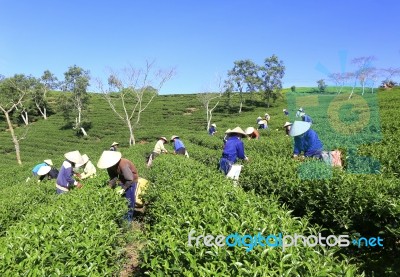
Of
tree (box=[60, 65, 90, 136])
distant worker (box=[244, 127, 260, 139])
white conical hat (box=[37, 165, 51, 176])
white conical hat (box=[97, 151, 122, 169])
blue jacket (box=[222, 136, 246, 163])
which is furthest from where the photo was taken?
tree (box=[60, 65, 90, 136])

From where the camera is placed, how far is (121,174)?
20.9 feet

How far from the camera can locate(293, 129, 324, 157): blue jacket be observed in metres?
6.99

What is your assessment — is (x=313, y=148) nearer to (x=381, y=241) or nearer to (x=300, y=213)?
(x=300, y=213)

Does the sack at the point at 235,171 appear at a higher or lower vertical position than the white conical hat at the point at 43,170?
higher

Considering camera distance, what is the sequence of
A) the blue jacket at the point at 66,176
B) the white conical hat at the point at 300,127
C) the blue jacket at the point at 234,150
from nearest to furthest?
the white conical hat at the point at 300,127 < the blue jacket at the point at 234,150 < the blue jacket at the point at 66,176

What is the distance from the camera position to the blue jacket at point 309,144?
6992mm

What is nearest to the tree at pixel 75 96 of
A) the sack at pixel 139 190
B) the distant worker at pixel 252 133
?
the distant worker at pixel 252 133

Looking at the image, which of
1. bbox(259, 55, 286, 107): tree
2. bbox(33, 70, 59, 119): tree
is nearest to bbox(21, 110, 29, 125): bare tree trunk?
bbox(33, 70, 59, 119): tree

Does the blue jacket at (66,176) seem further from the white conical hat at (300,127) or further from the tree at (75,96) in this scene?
the tree at (75,96)

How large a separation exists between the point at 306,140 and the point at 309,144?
11 cm

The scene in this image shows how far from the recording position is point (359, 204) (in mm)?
4418

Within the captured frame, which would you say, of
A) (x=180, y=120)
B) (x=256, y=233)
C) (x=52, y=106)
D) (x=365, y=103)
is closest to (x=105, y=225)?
(x=256, y=233)

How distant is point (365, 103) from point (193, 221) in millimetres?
3600

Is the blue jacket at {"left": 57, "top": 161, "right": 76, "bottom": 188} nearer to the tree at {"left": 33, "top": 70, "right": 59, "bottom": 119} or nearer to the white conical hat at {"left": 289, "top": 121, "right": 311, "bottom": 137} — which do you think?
the white conical hat at {"left": 289, "top": 121, "right": 311, "bottom": 137}
